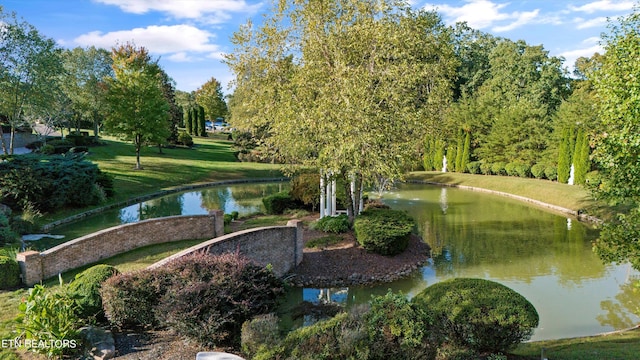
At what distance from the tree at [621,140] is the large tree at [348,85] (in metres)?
6.54

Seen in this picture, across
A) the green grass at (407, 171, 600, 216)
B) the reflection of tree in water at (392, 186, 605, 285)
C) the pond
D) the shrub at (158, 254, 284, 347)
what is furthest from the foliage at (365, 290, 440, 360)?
the green grass at (407, 171, 600, 216)

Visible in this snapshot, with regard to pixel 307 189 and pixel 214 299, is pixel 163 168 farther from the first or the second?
pixel 214 299

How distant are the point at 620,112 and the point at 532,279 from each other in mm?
7168

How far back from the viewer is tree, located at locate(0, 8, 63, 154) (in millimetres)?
27250

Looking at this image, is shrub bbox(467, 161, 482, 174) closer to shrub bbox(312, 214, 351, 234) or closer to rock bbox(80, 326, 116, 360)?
shrub bbox(312, 214, 351, 234)

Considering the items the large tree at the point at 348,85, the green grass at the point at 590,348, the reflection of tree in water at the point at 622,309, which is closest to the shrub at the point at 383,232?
the large tree at the point at 348,85

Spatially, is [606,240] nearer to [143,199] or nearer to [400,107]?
[400,107]

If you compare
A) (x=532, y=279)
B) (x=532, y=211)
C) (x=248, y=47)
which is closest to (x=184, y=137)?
(x=248, y=47)

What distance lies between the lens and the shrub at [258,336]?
5770 mm

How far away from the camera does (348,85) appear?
13961mm

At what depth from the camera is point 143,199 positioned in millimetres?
27422

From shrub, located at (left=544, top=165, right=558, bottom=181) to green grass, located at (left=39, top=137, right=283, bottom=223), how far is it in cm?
2216

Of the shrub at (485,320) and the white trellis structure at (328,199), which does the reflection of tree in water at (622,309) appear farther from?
the white trellis structure at (328,199)

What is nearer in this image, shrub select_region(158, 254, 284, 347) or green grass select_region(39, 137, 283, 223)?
shrub select_region(158, 254, 284, 347)
